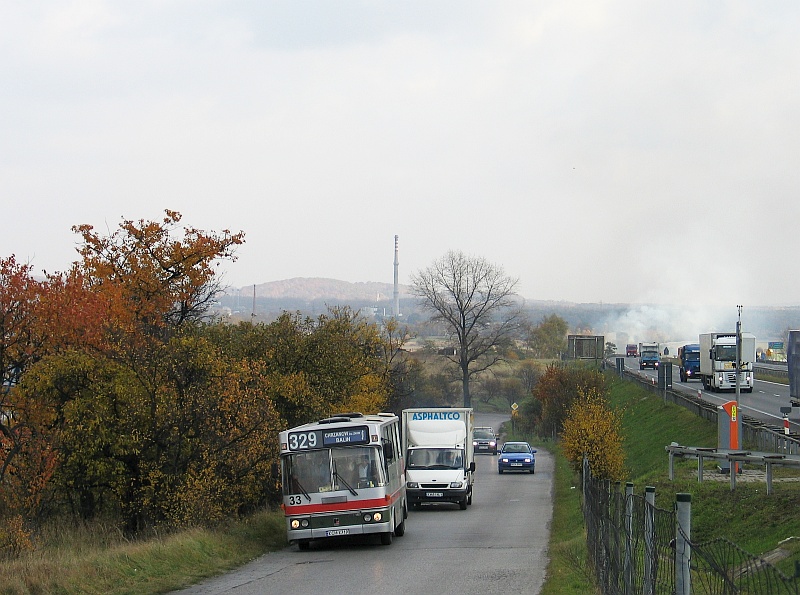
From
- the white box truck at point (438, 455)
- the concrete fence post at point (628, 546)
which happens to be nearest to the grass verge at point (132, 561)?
the concrete fence post at point (628, 546)

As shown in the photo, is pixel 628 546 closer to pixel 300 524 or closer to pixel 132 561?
pixel 132 561

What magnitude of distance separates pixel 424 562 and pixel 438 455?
16640mm

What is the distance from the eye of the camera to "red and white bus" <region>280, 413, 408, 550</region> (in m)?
22.5

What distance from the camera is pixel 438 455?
36.7 metres

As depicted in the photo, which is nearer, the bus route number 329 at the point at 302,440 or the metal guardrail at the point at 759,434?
Answer: the bus route number 329 at the point at 302,440

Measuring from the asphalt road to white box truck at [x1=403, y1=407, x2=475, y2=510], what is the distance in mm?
1562

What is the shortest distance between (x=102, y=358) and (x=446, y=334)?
66653 mm

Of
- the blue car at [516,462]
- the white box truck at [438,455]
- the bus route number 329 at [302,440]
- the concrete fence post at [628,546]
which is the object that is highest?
the concrete fence post at [628,546]


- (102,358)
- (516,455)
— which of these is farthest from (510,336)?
(102,358)

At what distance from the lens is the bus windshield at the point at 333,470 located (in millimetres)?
22812

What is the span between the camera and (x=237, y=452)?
992 inches

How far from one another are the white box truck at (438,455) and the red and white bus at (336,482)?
12.1m

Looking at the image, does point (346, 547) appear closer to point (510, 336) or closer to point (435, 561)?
point (435, 561)

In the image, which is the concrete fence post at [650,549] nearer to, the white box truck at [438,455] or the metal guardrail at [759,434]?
the metal guardrail at [759,434]
